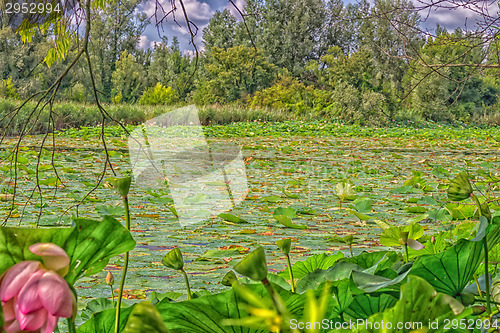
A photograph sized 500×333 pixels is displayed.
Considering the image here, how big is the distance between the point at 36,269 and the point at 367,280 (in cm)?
26

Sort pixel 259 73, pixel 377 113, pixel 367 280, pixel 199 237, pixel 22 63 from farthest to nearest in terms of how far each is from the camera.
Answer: pixel 259 73 < pixel 22 63 < pixel 377 113 < pixel 199 237 < pixel 367 280

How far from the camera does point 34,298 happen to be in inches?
6.3

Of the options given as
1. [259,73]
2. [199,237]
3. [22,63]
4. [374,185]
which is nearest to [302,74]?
[259,73]

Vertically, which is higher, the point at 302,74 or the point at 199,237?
the point at 302,74

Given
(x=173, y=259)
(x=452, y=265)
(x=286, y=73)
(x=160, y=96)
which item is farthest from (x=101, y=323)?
(x=286, y=73)

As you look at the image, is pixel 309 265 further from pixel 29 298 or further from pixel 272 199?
pixel 272 199

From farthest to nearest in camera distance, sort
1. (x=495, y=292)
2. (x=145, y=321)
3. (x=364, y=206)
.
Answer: (x=364, y=206), (x=495, y=292), (x=145, y=321)

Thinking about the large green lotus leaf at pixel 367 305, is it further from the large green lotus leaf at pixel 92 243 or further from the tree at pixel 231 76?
the tree at pixel 231 76

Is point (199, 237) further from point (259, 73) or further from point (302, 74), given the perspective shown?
point (302, 74)

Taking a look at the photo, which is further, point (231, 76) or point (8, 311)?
point (231, 76)

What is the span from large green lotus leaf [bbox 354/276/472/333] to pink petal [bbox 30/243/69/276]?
157 millimetres

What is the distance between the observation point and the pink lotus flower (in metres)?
0.16

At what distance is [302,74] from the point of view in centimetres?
1881

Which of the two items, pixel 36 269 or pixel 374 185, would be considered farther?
pixel 374 185
